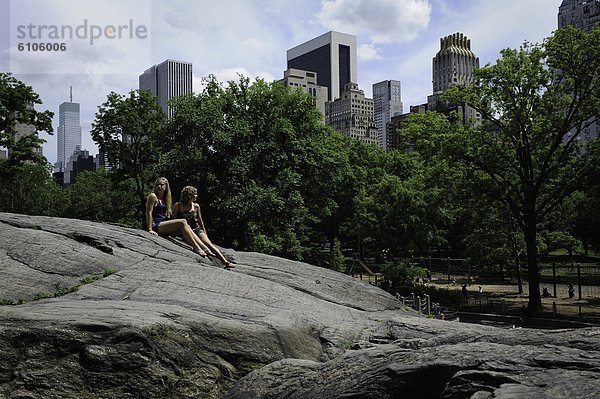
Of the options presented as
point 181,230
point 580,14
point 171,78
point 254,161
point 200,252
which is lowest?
point 200,252

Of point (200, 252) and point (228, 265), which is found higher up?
point (200, 252)

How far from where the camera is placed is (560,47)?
109 ft

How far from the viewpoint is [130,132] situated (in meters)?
39.3

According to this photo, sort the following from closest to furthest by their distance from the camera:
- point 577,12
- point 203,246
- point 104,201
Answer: point 203,246 < point 104,201 < point 577,12

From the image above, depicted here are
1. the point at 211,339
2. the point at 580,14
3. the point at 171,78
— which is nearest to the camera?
the point at 211,339

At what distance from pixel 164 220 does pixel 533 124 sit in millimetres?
28255

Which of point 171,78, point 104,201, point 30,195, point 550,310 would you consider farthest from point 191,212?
point 171,78

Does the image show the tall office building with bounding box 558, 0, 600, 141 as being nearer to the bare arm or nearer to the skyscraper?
the skyscraper

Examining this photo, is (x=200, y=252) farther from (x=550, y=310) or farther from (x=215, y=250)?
(x=550, y=310)

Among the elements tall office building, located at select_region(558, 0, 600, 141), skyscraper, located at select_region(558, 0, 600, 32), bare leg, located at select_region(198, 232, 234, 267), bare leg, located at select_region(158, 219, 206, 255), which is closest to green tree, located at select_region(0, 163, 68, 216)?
bare leg, located at select_region(158, 219, 206, 255)

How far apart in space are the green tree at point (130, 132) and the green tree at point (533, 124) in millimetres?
20552

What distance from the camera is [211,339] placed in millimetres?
8312

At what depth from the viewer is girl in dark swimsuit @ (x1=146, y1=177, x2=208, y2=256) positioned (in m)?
13.1

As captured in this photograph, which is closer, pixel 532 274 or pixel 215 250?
pixel 215 250
